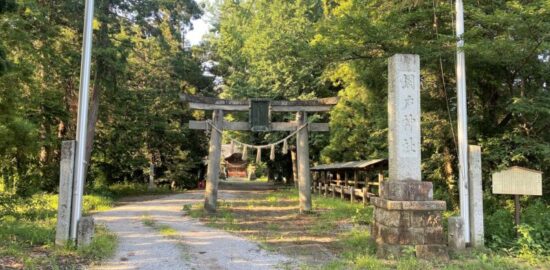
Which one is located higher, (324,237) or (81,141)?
(81,141)

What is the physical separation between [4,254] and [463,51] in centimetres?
909

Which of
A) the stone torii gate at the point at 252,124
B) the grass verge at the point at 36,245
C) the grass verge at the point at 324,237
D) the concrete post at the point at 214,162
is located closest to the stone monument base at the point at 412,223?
the grass verge at the point at 324,237

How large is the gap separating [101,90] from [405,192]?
17.0 metres

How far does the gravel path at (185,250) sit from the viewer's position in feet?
23.9

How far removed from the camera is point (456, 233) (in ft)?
26.9

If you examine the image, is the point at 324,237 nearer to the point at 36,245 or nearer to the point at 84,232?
the point at 84,232

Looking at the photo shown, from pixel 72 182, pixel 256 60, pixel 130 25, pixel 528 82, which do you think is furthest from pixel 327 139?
pixel 72 182

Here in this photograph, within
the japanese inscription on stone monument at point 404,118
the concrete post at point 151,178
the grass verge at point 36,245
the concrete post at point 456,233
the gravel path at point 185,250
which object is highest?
the japanese inscription on stone monument at point 404,118

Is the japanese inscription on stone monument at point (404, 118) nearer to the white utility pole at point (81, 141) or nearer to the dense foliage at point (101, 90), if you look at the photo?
the white utility pole at point (81, 141)

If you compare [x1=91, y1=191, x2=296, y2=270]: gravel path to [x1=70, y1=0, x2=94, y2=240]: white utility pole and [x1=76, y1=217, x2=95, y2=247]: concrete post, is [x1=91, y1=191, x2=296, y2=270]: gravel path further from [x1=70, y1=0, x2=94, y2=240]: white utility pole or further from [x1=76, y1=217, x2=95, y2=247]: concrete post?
[x1=70, y1=0, x2=94, y2=240]: white utility pole

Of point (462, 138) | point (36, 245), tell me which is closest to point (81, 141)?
point (36, 245)

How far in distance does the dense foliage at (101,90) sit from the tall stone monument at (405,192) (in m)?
7.02

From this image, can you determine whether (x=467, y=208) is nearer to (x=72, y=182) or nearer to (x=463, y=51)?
(x=463, y=51)

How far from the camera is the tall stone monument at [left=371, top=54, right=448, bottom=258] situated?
7758mm
